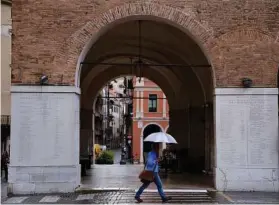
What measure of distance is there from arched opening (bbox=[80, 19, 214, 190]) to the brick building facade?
2950 mm

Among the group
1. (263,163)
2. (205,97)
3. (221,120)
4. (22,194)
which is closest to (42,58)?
(22,194)

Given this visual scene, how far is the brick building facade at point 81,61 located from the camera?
17.5 m

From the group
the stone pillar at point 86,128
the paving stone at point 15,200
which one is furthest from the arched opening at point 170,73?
the paving stone at point 15,200

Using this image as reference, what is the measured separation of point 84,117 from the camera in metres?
32.8

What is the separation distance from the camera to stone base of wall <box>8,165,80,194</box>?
56.7ft

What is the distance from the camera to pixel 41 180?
57.0 feet

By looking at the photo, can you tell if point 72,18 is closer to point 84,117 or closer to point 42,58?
point 42,58

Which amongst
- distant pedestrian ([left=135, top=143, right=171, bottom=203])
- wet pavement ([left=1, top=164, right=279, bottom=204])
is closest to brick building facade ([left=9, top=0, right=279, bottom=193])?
wet pavement ([left=1, top=164, right=279, bottom=204])

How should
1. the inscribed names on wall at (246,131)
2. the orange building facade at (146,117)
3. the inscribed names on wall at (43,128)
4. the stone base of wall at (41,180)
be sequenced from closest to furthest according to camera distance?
the stone base of wall at (41,180) → the inscribed names on wall at (43,128) → the inscribed names on wall at (246,131) → the orange building facade at (146,117)

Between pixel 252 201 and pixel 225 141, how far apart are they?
2.95 metres

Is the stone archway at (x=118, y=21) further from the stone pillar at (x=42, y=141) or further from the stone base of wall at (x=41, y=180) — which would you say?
the stone base of wall at (x=41, y=180)

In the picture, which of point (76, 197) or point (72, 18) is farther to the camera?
point (72, 18)

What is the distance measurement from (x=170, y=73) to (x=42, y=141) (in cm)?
1512

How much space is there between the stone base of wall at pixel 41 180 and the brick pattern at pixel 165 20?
286 centimetres
